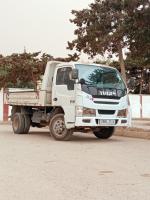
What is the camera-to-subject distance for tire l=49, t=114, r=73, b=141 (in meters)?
17.8

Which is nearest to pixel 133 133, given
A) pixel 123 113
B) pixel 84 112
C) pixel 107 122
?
pixel 123 113

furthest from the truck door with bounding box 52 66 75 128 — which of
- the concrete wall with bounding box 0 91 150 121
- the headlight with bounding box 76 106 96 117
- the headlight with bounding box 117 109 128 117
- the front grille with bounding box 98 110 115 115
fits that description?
the concrete wall with bounding box 0 91 150 121

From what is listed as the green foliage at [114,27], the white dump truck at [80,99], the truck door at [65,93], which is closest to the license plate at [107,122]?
the white dump truck at [80,99]

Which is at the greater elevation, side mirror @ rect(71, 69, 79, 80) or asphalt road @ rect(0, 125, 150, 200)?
side mirror @ rect(71, 69, 79, 80)

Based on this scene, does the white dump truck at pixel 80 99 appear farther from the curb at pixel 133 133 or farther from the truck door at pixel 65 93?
the curb at pixel 133 133

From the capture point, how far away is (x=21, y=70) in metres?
43.6

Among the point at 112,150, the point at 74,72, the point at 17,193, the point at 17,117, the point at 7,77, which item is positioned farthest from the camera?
the point at 7,77

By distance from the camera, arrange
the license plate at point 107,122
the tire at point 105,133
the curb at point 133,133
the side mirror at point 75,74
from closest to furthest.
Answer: the side mirror at point 75,74 < the license plate at point 107,122 < the tire at point 105,133 < the curb at point 133,133

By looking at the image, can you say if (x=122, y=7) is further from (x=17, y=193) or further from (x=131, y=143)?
(x=17, y=193)

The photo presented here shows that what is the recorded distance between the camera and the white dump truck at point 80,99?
672 inches

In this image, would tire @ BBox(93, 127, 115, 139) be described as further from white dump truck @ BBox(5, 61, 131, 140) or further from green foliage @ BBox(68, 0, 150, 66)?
green foliage @ BBox(68, 0, 150, 66)

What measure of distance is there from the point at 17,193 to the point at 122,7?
14246mm

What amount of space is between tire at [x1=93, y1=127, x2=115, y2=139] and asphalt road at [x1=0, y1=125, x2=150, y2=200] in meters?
2.71

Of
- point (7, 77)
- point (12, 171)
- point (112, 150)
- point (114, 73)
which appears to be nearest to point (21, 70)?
point (7, 77)
